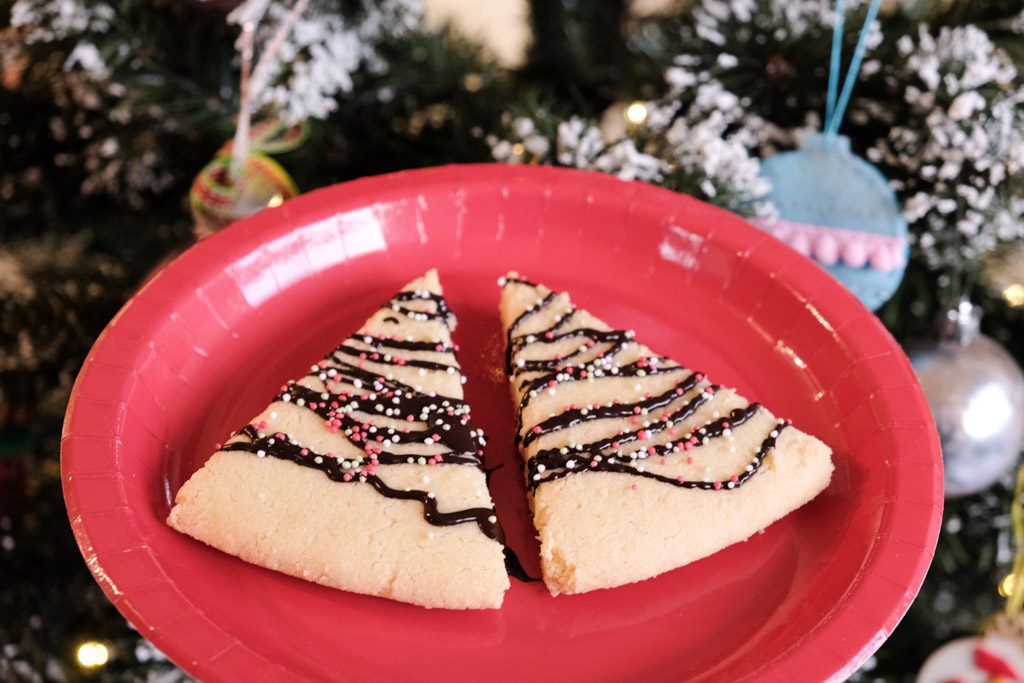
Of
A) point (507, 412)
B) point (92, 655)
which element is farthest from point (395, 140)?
point (92, 655)

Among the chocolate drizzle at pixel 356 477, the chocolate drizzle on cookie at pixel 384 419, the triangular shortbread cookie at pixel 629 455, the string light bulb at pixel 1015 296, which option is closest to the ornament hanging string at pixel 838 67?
the string light bulb at pixel 1015 296

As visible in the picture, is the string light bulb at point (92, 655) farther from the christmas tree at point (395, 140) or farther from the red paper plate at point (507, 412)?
the red paper plate at point (507, 412)

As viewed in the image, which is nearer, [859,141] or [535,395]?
[535,395]

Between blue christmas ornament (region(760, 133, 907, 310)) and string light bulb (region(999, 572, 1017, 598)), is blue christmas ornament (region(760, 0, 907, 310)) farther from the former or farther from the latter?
string light bulb (region(999, 572, 1017, 598))

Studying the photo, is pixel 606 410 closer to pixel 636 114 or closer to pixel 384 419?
pixel 384 419

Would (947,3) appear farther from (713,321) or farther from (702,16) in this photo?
(713,321)

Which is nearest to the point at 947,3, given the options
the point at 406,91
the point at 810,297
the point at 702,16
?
the point at 702,16
